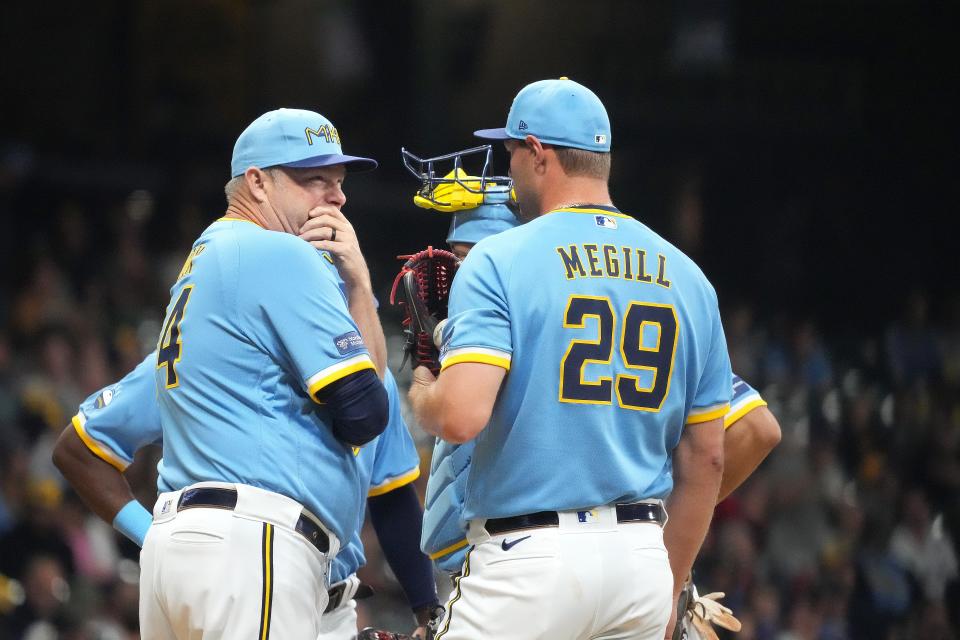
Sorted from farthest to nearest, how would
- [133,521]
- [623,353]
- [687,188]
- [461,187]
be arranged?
[687,188], [461,187], [133,521], [623,353]

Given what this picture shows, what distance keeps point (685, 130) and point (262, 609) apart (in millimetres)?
10629

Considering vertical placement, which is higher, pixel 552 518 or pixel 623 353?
pixel 623 353

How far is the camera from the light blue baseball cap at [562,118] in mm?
3250

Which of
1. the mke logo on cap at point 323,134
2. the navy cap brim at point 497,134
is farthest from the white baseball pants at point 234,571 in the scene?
the navy cap brim at point 497,134

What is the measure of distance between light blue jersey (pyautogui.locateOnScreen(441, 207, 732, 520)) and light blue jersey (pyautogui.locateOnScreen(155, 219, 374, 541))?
0.33 meters

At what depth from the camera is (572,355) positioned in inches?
120

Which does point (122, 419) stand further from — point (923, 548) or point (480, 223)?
point (923, 548)

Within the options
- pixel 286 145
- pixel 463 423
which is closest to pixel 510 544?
pixel 463 423

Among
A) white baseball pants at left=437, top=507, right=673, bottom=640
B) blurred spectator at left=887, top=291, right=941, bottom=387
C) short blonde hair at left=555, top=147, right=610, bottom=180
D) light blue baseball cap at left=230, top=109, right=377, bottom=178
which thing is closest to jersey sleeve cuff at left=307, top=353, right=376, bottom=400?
white baseball pants at left=437, top=507, right=673, bottom=640

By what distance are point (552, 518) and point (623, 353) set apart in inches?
16.2

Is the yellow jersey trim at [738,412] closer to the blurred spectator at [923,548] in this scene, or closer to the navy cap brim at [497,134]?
the navy cap brim at [497,134]

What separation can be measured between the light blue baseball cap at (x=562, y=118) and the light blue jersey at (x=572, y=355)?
192mm

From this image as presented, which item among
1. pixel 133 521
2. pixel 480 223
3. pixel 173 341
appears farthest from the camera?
pixel 480 223

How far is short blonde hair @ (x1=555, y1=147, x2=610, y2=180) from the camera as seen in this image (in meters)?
3.27
